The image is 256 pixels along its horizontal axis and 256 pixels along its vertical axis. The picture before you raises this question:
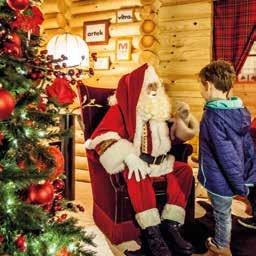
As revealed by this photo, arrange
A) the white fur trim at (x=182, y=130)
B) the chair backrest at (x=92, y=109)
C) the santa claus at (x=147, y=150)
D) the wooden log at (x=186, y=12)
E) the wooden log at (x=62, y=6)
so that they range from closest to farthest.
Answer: the santa claus at (x=147, y=150) → the white fur trim at (x=182, y=130) → the chair backrest at (x=92, y=109) → the wooden log at (x=186, y=12) → the wooden log at (x=62, y=6)

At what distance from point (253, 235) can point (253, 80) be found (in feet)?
6.47

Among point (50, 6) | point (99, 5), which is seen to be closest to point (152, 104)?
point (99, 5)

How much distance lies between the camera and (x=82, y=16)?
211 inches

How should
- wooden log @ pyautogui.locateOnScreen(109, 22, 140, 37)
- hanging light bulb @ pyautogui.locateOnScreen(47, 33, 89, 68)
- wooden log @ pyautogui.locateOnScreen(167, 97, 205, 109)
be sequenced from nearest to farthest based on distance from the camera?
1. hanging light bulb @ pyautogui.locateOnScreen(47, 33, 89, 68)
2. wooden log @ pyautogui.locateOnScreen(167, 97, 205, 109)
3. wooden log @ pyautogui.locateOnScreen(109, 22, 140, 37)

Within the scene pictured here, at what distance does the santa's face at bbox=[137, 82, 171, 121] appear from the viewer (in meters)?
2.86

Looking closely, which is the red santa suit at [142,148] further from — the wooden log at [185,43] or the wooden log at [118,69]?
the wooden log at [118,69]

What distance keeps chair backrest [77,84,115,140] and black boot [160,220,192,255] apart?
3.10 ft

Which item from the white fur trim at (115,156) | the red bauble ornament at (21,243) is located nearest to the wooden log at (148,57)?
the white fur trim at (115,156)

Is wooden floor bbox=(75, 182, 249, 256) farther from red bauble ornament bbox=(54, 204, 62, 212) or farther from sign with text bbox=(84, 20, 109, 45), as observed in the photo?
sign with text bbox=(84, 20, 109, 45)

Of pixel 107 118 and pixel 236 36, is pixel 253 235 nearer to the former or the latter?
pixel 107 118

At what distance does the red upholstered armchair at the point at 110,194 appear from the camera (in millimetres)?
2785

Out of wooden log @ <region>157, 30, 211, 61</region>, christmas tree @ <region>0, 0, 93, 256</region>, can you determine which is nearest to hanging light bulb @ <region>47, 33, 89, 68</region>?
wooden log @ <region>157, 30, 211, 61</region>

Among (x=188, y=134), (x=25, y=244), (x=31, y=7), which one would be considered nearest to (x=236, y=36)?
(x=188, y=134)

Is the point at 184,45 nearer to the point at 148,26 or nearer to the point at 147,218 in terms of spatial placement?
the point at 148,26
